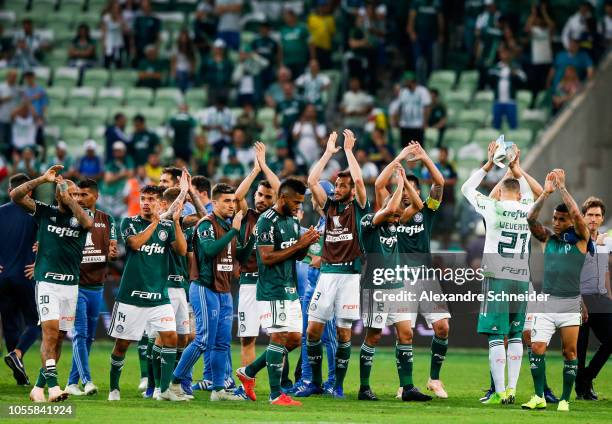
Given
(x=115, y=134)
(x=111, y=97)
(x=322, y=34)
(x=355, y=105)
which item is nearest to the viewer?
(x=115, y=134)

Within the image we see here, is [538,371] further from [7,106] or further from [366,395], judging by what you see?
[7,106]

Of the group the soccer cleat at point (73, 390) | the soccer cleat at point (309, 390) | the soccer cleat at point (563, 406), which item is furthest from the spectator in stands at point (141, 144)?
the soccer cleat at point (563, 406)

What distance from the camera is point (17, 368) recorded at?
53.0 feet

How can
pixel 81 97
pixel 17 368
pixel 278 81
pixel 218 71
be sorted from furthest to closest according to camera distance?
pixel 81 97 < pixel 278 81 < pixel 218 71 < pixel 17 368

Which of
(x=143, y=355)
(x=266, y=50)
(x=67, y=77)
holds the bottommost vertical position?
(x=143, y=355)

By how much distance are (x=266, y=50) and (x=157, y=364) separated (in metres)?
14.8

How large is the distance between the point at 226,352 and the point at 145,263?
1.59 metres

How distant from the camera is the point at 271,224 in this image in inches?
551

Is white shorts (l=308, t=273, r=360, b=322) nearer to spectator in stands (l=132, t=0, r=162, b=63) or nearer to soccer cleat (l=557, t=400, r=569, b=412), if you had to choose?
soccer cleat (l=557, t=400, r=569, b=412)

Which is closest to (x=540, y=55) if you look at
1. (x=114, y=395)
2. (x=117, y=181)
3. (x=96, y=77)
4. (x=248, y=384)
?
(x=117, y=181)

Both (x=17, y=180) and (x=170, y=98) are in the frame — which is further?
(x=170, y=98)

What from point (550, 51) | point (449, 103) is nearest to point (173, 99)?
point (449, 103)

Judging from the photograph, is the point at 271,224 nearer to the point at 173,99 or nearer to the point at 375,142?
the point at 375,142

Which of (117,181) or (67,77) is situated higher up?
(67,77)
